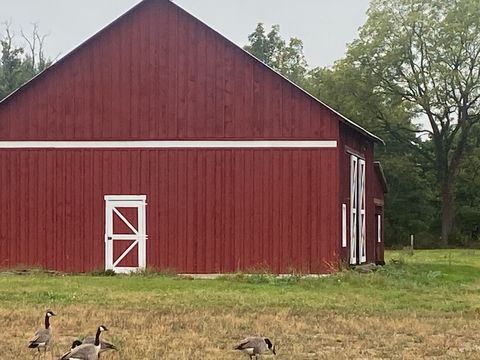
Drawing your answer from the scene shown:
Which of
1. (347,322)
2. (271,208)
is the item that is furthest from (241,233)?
(347,322)

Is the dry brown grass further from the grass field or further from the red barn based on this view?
the red barn

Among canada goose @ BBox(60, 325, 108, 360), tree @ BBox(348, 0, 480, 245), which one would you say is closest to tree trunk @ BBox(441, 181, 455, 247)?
tree @ BBox(348, 0, 480, 245)

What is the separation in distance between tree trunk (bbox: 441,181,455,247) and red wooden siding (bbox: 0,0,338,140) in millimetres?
37669

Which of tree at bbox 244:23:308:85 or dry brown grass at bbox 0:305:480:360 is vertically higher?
tree at bbox 244:23:308:85

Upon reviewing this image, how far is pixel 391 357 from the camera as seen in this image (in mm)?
13570

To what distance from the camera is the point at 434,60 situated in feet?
205

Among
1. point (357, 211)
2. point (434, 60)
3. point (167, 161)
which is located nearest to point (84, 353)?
point (167, 161)

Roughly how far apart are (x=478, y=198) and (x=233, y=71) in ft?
143

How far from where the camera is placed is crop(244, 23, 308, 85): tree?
91.1 meters

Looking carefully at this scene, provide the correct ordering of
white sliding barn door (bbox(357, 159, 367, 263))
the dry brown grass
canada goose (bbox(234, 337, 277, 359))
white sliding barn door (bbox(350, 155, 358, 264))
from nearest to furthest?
canada goose (bbox(234, 337, 277, 359)), the dry brown grass, white sliding barn door (bbox(350, 155, 358, 264)), white sliding barn door (bbox(357, 159, 367, 263))

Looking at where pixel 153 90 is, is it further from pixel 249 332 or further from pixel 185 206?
pixel 249 332

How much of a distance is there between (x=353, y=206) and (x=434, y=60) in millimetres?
32241

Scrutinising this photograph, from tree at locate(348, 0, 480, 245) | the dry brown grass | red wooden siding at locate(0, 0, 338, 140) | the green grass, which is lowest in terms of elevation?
the dry brown grass

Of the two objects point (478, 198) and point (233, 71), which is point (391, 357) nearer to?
point (233, 71)
